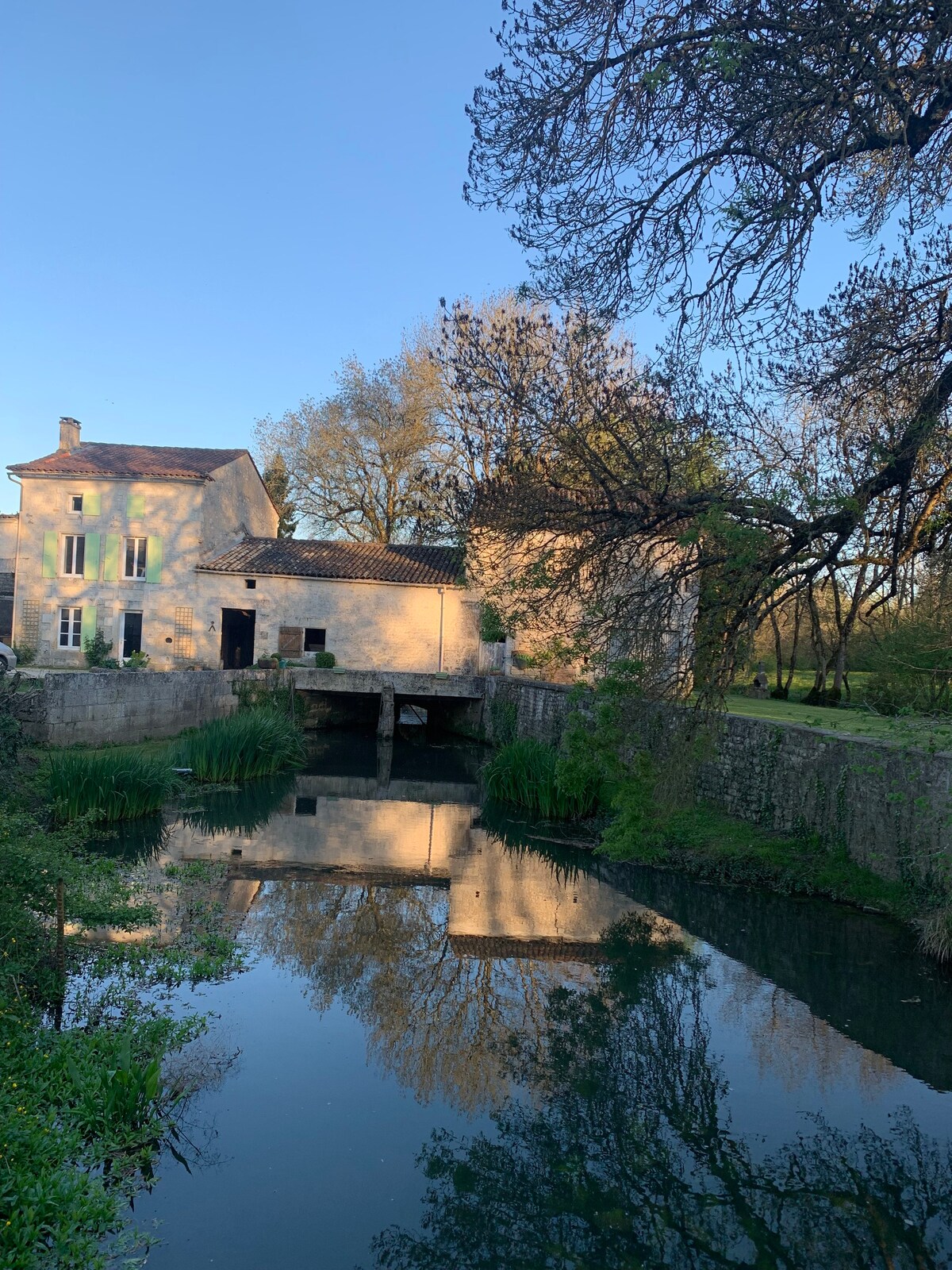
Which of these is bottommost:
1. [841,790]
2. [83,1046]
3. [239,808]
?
[239,808]

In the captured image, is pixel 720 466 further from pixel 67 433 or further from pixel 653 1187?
pixel 67 433

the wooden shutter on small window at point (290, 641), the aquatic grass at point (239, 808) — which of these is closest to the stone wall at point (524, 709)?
the aquatic grass at point (239, 808)

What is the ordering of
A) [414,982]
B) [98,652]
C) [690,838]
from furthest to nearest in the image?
[98,652] → [690,838] → [414,982]

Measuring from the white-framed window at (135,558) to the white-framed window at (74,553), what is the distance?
1.19m

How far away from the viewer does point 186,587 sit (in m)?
26.9

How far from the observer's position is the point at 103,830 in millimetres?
10930

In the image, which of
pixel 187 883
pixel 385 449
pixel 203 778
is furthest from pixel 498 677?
pixel 187 883

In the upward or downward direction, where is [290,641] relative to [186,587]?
downward

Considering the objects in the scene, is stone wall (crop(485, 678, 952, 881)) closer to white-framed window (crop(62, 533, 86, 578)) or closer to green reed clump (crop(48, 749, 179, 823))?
green reed clump (crop(48, 749, 179, 823))

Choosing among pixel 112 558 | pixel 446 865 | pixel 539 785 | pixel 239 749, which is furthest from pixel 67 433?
pixel 446 865

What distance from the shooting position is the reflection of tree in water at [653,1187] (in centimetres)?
401

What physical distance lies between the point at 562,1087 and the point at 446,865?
5624mm

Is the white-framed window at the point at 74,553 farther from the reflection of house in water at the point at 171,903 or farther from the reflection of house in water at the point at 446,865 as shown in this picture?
the reflection of house in water at the point at 171,903

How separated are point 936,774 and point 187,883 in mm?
6725
